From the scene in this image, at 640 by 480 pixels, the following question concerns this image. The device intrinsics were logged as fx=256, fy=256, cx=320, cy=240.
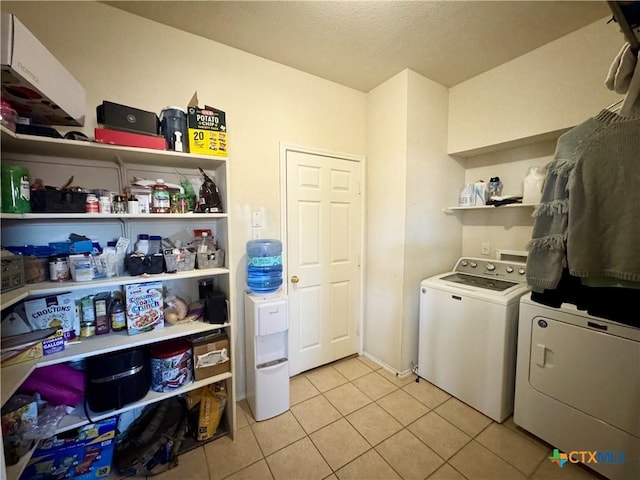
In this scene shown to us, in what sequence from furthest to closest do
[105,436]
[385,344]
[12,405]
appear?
[385,344] → [105,436] → [12,405]

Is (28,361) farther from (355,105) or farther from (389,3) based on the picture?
(355,105)

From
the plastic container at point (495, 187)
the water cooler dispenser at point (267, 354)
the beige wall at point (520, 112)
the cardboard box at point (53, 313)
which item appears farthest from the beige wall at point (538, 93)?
the cardboard box at point (53, 313)

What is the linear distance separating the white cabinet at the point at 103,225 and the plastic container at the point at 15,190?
50 mm

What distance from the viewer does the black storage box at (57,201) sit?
119 cm

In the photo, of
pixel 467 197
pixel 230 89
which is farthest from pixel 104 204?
pixel 467 197

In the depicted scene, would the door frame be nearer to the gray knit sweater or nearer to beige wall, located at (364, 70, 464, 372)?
beige wall, located at (364, 70, 464, 372)

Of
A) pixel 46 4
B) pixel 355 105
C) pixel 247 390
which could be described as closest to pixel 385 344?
pixel 247 390

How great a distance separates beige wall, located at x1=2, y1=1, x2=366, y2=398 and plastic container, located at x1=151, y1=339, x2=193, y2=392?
49 centimetres

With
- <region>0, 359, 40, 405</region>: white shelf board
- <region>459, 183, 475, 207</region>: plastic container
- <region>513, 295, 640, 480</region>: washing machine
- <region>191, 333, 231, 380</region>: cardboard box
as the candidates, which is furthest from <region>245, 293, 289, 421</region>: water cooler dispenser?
<region>459, 183, 475, 207</region>: plastic container

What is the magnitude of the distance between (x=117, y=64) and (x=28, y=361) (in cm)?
165

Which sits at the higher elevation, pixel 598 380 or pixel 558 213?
pixel 558 213

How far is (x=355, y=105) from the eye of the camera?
8.07ft

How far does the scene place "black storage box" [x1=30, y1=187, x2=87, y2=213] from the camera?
3.89 feet

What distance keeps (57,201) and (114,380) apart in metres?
0.93
